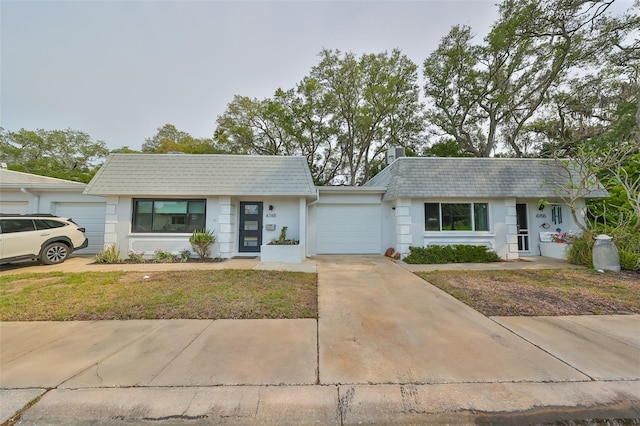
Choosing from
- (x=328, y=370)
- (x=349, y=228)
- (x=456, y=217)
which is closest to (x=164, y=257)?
(x=349, y=228)

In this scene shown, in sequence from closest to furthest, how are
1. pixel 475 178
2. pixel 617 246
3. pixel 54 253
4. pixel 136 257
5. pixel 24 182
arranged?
pixel 617 246, pixel 54 253, pixel 136 257, pixel 475 178, pixel 24 182

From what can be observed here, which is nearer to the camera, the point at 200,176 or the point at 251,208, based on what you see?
the point at 200,176

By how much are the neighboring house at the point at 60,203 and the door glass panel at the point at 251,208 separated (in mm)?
5987

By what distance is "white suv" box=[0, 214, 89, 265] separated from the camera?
7.14 metres

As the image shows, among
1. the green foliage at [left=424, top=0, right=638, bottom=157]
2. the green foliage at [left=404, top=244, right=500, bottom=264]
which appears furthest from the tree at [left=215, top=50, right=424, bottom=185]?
the green foliage at [left=404, top=244, right=500, bottom=264]

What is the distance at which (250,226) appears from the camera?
1009 cm

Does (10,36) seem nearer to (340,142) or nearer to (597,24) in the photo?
(340,142)

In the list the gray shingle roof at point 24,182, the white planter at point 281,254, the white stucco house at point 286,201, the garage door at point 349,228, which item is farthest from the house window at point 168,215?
the garage door at point 349,228

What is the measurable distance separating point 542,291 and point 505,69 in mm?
18442

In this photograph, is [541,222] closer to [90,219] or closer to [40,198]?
[90,219]

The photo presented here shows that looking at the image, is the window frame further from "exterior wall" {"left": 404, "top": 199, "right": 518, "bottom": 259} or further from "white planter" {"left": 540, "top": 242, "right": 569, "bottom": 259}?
"white planter" {"left": 540, "top": 242, "right": 569, "bottom": 259}

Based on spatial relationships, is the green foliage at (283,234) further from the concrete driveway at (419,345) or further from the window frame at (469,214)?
the window frame at (469,214)

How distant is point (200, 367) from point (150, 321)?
5.89ft

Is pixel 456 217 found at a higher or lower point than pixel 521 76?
lower
